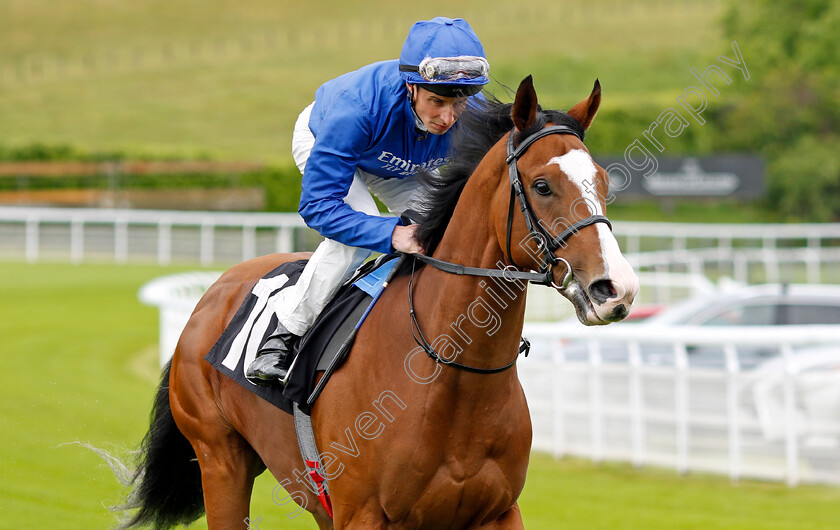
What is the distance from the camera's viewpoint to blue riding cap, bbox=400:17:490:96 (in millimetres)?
2895

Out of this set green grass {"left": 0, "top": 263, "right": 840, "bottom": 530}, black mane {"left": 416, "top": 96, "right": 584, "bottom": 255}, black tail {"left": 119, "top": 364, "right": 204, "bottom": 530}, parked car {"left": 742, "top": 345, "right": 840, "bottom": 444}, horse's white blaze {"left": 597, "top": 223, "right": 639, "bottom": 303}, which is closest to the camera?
horse's white blaze {"left": 597, "top": 223, "right": 639, "bottom": 303}

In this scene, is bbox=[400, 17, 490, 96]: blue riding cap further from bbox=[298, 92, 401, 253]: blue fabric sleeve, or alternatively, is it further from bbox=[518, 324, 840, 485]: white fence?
bbox=[518, 324, 840, 485]: white fence

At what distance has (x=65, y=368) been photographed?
9.74 m

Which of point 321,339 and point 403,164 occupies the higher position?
point 403,164

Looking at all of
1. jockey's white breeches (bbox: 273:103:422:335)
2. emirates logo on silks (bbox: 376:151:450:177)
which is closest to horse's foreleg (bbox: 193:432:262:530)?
jockey's white breeches (bbox: 273:103:422:335)

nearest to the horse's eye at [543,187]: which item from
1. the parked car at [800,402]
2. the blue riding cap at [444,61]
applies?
the blue riding cap at [444,61]

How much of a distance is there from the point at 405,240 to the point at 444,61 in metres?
0.55

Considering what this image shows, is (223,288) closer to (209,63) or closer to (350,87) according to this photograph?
(350,87)

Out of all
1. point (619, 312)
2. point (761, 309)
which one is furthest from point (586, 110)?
point (761, 309)

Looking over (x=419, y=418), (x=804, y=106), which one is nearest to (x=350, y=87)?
(x=419, y=418)

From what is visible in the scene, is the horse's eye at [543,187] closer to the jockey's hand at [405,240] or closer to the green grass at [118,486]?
the jockey's hand at [405,240]

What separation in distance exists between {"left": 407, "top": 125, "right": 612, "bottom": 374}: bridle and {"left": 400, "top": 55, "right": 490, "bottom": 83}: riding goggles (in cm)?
31

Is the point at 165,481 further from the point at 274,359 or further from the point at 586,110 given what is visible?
the point at 586,110

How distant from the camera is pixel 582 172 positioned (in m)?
2.47
